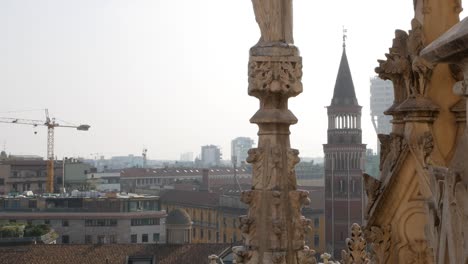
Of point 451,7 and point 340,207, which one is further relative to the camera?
point 340,207

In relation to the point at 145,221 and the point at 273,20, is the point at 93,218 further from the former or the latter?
the point at 273,20

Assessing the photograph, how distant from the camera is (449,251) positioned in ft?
7.31

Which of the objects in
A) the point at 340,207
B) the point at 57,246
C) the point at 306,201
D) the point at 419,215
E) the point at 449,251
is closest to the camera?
the point at 449,251

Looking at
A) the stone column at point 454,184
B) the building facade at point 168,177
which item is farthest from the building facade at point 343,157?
the stone column at point 454,184

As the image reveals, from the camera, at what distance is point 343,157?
232 ft

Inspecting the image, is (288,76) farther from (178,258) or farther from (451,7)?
(178,258)

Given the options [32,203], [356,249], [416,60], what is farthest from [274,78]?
[32,203]

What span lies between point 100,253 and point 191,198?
158ft

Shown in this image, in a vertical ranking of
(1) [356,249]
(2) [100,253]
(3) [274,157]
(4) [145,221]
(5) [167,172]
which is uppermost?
(5) [167,172]

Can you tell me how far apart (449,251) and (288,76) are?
77.8 inches

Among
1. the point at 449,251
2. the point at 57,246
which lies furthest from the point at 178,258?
the point at 449,251

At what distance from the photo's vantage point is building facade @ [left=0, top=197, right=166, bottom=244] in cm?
5644

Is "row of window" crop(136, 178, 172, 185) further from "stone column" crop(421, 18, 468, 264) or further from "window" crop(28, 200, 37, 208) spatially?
"stone column" crop(421, 18, 468, 264)

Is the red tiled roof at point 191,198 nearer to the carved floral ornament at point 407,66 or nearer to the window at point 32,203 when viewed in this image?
the window at point 32,203
